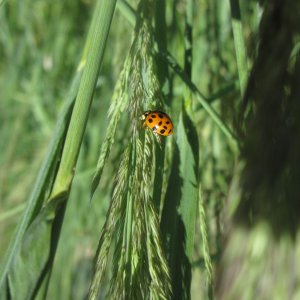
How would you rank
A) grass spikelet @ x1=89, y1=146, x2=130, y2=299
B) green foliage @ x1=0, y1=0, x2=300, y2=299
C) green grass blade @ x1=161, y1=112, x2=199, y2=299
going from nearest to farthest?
green foliage @ x1=0, y1=0, x2=300, y2=299, grass spikelet @ x1=89, y1=146, x2=130, y2=299, green grass blade @ x1=161, y1=112, x2=199, y2=299

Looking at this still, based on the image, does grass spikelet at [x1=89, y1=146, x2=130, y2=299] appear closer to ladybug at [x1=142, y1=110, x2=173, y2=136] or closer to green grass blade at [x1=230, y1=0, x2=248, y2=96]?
ladybug at [x1=142, y1=110, x2=173, y2=136]

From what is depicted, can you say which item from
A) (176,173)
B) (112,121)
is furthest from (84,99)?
(176,173)

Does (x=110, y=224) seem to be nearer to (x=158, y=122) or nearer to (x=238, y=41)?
(x=158, y=122)

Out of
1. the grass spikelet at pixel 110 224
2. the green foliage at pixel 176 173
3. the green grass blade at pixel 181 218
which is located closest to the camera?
the green foliage at pixel 176 173

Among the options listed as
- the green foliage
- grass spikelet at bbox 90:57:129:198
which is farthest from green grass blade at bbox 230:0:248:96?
grass spikelet at bbox 90:57:129:198

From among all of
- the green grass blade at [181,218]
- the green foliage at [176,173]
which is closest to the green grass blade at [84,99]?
the green foliage at [176,173]

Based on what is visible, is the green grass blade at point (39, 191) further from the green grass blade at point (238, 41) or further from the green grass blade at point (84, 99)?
the green grass blade at point (238, 41)

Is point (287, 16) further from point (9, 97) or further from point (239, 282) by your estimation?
point (9, 97)

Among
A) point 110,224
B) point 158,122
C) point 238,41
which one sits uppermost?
point 238,41
